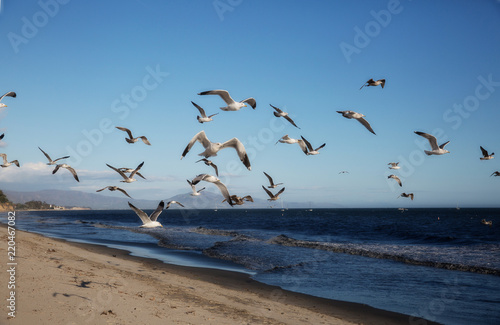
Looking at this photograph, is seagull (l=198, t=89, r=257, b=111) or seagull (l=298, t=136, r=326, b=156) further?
seagull (l=298, t=136, r=326, b=156)

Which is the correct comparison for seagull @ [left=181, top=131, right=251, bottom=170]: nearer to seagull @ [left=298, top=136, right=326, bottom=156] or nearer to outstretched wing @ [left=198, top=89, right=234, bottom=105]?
outstretched wing @ [left=198, top=89, right=234, bottom=105]

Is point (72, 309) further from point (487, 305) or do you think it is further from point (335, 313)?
point (487, 305)

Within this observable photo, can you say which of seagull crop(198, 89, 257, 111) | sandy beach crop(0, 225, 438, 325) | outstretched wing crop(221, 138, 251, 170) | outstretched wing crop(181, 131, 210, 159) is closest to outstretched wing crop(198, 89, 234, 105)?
seagull crop(198, 89, 257, 111)

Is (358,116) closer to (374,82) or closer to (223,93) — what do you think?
(374,82)

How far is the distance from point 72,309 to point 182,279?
252 inches

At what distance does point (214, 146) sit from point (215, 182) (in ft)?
3.22

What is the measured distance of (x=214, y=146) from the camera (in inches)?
387

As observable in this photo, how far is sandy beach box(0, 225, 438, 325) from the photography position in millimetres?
7344

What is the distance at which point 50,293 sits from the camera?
830cm

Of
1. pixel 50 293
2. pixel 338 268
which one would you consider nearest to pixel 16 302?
pixel 50 293

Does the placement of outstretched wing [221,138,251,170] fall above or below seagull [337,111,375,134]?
below

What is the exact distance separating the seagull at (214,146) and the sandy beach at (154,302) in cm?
363

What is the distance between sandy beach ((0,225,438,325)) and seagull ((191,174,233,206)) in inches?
111

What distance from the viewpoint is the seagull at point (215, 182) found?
9.58 m
